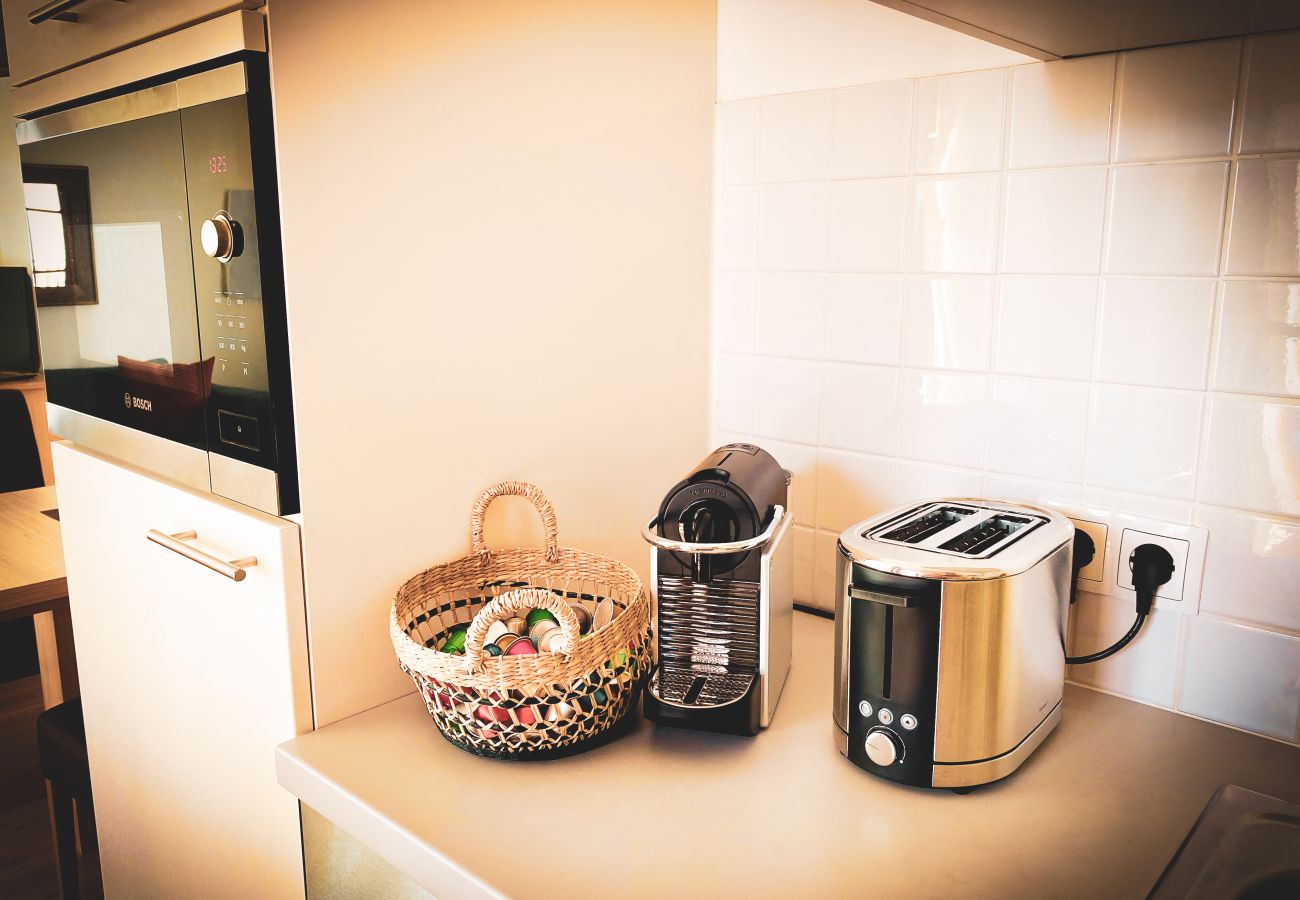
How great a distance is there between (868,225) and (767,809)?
75 cm

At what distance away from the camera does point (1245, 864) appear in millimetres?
808

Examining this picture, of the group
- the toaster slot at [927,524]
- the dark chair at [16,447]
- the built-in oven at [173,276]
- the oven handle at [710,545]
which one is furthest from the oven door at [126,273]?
the dark chair at [16,447]

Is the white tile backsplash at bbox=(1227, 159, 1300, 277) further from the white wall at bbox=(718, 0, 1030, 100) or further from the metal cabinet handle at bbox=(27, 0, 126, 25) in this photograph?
the metal cabinet handle at bbox=(27, 0, 126, 25)

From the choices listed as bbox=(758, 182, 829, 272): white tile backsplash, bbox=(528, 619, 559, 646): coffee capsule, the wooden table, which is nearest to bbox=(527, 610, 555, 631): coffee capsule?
bbox=(528, 619, 559, 646): coffee capsule

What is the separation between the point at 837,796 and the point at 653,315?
0.72 meters

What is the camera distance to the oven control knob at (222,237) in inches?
36.9

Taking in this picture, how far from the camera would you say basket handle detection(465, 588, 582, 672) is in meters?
0.89

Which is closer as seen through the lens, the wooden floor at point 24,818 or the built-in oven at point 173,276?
the built-in oven at point 173,276

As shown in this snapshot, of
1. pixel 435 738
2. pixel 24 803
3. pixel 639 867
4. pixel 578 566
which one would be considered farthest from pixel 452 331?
pixel 24 803

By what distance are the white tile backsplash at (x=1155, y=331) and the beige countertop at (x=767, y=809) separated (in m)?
0.39

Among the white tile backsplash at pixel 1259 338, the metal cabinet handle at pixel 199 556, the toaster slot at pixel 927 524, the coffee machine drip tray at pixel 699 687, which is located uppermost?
the white tile backsplash at pixel 1259 338

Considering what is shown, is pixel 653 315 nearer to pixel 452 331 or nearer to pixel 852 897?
pixel 452 331

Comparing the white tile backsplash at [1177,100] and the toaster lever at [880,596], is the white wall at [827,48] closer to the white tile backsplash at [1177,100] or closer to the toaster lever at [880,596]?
the white tile backsplash at [1177,100]

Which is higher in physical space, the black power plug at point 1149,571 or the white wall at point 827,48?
the white wall at point 827,48
